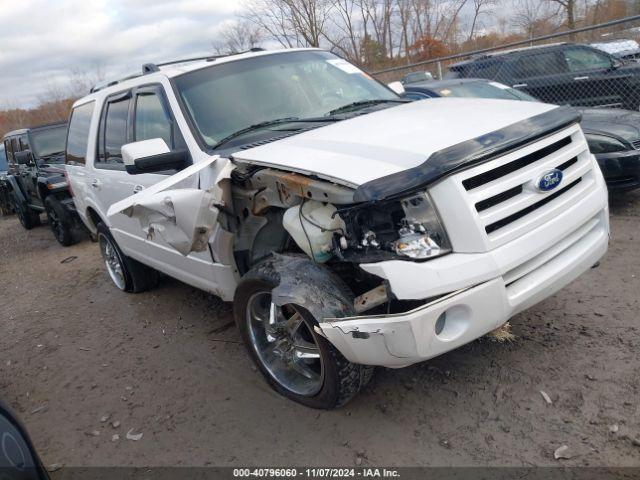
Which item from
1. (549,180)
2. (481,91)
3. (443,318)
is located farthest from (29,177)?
(549,180)

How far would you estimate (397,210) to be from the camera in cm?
244

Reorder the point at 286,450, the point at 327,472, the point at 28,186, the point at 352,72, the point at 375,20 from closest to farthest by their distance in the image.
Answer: the point at 327,472
the point at 286,450
the point at 352,72
the point at 28,186
the point at 375,20

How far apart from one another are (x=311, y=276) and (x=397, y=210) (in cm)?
54

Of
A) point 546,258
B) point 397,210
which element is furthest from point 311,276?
point 546,258

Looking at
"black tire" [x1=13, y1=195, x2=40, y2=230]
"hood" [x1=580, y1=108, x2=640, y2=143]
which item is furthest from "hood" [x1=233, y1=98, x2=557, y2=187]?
"black tire" [x1=13, y1=195, x2=40, y2=230]

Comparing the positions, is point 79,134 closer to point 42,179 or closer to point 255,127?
point 255,127

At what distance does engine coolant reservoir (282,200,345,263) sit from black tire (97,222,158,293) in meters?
3.10

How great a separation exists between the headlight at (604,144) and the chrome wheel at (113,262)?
490 cm

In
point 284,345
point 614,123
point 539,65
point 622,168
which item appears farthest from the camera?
point 539,65

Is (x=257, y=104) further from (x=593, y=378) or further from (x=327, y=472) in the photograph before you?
(x=593, y=378)

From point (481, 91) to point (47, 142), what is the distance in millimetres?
7592

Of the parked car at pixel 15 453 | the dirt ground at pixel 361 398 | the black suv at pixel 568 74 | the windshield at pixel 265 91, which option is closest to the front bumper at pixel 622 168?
the dirt ground at pixel 361 398

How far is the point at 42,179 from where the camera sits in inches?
334

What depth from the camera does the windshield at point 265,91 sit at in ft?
11.8
